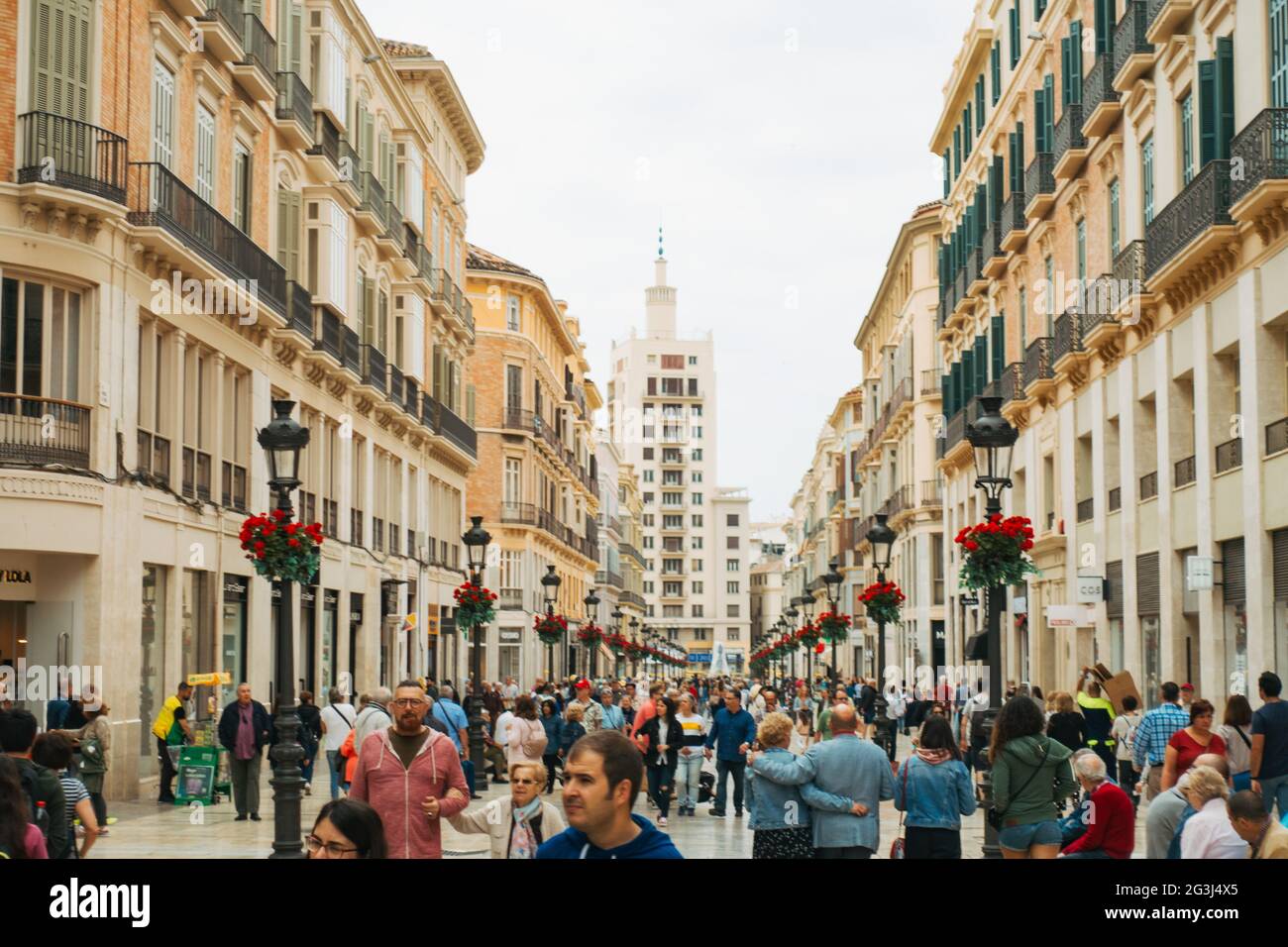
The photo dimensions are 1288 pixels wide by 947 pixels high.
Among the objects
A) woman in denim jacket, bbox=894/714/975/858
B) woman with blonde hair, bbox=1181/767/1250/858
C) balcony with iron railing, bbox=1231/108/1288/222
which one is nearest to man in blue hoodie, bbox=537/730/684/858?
woman with blonde hair, bbox=1181/767/1250/858

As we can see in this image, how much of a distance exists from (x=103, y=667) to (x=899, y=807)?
1414 centimetres

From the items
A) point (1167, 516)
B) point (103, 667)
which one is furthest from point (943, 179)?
point (103, 667)

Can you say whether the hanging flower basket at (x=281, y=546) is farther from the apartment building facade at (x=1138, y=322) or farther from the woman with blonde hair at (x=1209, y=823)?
the apartment building facade at (x=1138, y=322)

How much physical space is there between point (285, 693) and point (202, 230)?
12.4 meters

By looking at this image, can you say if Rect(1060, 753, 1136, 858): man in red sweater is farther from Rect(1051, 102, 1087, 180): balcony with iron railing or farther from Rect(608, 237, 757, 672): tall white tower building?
Rect(608, 237, 757, 672): tall white tower building

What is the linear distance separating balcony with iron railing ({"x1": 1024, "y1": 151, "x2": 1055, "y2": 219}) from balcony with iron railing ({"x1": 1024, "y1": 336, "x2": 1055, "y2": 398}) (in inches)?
110

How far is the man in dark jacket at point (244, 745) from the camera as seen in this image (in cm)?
2084

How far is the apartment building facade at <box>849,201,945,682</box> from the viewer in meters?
62.6

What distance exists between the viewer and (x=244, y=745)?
830 inches

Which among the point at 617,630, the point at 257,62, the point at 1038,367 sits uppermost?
the point at 257,62

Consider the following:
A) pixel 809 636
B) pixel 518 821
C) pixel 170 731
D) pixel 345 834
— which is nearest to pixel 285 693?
pixel 170 731

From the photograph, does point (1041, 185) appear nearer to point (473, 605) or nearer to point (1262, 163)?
point (473, 605)

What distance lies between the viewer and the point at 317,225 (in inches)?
1415
